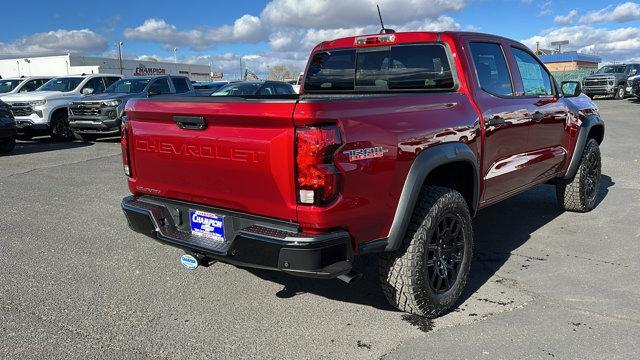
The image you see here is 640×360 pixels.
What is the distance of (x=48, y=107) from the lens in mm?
13164

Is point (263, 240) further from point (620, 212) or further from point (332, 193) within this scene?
point (620, 212)

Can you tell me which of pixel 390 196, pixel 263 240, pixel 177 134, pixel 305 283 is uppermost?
pixel 177 134

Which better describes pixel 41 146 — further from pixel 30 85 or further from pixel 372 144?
pixel 372 144

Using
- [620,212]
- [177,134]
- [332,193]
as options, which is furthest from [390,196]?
[620,212]

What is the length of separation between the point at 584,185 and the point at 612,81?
25.4m

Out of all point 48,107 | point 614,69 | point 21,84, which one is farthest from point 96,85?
point 614,69

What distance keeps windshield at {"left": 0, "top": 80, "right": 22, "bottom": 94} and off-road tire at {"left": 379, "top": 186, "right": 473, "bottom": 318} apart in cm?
1680

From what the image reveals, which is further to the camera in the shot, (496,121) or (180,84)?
(180,84)

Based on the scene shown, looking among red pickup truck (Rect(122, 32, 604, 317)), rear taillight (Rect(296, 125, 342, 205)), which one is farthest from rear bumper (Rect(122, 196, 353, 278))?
rear taillight (Rect(296, 125, 342, 205))

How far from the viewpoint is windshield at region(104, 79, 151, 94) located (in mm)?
13269

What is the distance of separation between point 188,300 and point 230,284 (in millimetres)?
381

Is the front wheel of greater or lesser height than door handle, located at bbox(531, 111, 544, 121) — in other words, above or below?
below

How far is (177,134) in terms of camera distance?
3146 mm

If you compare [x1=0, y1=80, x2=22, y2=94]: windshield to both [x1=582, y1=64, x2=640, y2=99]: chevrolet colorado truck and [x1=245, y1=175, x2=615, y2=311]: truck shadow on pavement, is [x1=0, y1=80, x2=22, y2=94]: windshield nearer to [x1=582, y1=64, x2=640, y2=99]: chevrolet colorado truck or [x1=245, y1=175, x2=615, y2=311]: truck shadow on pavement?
[x1=245, y1=175, x2=615, y2=311]: truck shadow on pavement
